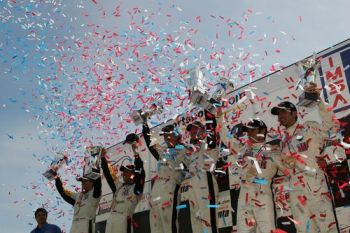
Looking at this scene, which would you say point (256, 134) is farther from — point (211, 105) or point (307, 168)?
point (307, 168)

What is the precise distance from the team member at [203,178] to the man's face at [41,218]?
303 cm

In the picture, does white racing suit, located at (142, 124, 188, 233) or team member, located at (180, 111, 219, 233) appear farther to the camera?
white racing suit, located at (142, 124, 188, 233)

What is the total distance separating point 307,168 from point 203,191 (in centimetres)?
160

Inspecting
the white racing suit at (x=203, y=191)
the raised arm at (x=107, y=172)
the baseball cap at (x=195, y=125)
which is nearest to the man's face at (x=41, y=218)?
the raised arm at (x=107, y=172)

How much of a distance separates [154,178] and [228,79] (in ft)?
7.35

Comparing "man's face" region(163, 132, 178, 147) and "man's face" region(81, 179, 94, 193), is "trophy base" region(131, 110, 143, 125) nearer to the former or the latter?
"man's face" region(163, 132, 178, 147)

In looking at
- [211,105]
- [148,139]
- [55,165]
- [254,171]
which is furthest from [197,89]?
[55,165]

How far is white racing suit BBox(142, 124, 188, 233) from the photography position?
6.03m

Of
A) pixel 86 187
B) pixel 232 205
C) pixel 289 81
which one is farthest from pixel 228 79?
pixel 86 187

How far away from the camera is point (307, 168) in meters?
4.54

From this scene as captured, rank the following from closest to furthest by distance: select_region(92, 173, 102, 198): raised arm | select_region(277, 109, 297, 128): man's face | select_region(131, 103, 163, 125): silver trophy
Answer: select_region(277, 109, 297, 128): man's face < select_region(131, 103, 163, 125): silver trophy < select_region(92, 173, 102, 198): raised arm

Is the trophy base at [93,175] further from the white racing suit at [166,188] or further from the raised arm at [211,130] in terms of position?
the raised arm at [211,130]

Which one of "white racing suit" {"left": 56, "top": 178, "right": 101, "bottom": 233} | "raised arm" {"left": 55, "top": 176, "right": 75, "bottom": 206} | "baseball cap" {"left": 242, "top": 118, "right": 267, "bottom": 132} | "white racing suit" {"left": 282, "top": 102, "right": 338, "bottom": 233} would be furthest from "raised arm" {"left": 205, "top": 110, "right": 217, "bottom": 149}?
"raised arm" {"left": 55, "top": 176, "right": 75, "bottom": 206}

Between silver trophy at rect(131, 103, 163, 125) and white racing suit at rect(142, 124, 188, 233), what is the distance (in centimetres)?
60
